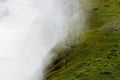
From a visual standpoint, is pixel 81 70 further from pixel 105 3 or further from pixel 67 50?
pixel 105 3

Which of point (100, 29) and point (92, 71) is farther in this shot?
point (100, 29)

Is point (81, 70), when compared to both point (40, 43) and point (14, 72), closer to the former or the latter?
point (14, 72)

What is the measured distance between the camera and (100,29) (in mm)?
137750

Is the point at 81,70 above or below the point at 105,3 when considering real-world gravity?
below

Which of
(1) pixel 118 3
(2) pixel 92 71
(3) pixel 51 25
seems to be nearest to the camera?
(2) pixel 92 71

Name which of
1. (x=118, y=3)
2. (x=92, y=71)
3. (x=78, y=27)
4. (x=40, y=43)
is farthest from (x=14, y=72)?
(x=92, y=71)

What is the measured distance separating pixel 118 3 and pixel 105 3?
6.45 metres

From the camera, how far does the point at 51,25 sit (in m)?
195

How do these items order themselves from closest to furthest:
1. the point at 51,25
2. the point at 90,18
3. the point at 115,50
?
1. the point at 115,50
2. the point at 90,18
3. the point at 51,25

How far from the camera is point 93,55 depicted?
11294 cm

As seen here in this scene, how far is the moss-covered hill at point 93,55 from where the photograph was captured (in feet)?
327

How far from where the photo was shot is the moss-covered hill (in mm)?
99644

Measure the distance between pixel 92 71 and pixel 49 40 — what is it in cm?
8183

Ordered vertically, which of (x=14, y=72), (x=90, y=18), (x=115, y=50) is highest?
(x=90, y=18)
